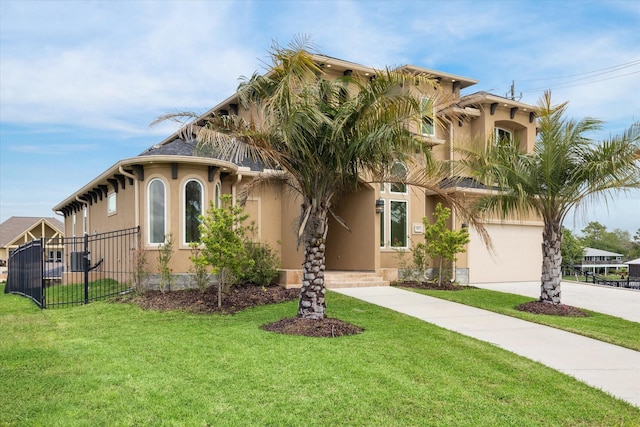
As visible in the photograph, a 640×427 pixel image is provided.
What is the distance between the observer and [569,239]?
3678 centimetres

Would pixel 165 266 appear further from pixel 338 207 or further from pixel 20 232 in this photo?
pixel 20 232

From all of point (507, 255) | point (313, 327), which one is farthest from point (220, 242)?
point (507, 255)

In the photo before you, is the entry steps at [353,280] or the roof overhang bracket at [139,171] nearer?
the roof overhang bracket at [139,171]

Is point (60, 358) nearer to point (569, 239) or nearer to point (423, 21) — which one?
point (423, 21)

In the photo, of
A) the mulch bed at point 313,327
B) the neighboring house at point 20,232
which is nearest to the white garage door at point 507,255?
the mulch bed at point 313,327

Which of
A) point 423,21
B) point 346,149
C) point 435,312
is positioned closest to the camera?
point 346,149

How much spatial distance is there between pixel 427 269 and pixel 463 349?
9537 millimetres

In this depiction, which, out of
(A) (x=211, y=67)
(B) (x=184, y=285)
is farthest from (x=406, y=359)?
(A) (x=211, y=67)

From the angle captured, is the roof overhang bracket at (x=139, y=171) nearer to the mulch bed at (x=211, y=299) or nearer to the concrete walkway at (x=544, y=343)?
the mulch bed at (x=211, y=299)

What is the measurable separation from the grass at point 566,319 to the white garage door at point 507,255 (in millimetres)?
3600

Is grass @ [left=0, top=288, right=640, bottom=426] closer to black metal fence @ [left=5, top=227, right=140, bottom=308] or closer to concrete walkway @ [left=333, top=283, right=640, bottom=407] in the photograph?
concrete walkway @ [left=333, top=283, right=640, bottom=407]

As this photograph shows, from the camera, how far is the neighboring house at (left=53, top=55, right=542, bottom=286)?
11.9m

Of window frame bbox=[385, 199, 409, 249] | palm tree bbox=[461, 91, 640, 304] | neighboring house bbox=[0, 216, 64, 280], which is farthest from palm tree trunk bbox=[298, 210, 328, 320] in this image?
neighboring house bbox=[0, 216, 64, 280]

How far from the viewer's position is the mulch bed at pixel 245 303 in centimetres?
766
